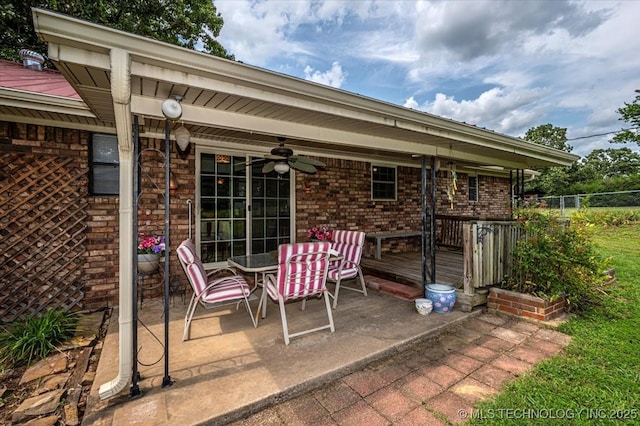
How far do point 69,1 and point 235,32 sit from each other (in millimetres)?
4942

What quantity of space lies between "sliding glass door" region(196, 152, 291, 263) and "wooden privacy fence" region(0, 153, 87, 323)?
151 centimetres

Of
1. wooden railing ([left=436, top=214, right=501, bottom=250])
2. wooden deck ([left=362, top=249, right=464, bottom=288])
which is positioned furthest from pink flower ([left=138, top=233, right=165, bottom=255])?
wooden railing ([left=436, top=214, right=501, bottom=250])

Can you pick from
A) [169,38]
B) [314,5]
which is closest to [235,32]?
[169,38]

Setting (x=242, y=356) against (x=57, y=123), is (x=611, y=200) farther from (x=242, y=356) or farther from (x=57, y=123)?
(x=57, y=123)

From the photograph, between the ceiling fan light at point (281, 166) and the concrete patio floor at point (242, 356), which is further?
the ceiling fan light at point (281, 166)

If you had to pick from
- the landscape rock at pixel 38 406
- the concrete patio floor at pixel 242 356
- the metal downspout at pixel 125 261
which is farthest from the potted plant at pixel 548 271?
the landscape rock at pixel 38 406

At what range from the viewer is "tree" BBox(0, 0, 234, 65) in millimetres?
7012

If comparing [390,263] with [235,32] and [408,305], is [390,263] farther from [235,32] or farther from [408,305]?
[235,32]

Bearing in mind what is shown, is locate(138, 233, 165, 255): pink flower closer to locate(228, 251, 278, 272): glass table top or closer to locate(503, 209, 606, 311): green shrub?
locate(228, 251, 278, 272): glass table top

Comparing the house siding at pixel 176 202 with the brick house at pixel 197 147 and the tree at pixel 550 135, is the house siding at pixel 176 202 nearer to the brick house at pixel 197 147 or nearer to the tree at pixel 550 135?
the brick house at pixel 197 147

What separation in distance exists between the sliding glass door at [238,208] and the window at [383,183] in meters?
2.14

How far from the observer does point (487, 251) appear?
376 cm

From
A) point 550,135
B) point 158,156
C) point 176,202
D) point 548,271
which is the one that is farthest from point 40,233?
point 550,135

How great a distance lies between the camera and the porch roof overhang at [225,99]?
162 cm
